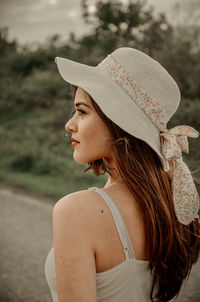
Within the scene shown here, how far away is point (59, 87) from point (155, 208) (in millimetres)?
11526

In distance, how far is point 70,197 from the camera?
3.62 feet

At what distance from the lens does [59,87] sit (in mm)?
12242

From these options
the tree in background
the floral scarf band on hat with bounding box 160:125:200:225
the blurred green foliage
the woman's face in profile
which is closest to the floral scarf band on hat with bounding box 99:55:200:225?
the floral scarf band on hat with bounding box 160:125:200:225

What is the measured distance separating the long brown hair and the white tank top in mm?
77

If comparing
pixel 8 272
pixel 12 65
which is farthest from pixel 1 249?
pixel 12 65

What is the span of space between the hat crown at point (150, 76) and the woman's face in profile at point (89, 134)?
0.22m

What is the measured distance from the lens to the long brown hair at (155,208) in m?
1.21

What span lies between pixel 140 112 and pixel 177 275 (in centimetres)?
73

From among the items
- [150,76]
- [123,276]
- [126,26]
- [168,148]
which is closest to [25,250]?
[123,276]

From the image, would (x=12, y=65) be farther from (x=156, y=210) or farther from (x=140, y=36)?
(x=156, y=210)

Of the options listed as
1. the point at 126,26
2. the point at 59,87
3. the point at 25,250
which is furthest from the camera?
the point at 59,87

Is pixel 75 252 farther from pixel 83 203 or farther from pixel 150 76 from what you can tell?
pixel 150 76

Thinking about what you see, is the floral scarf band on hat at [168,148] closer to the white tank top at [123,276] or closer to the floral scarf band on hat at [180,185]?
the floral scarf band on hat at [180,185]

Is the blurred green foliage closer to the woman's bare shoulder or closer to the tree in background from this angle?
the tree in background
